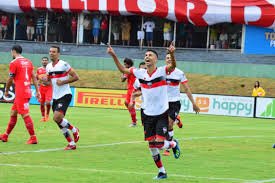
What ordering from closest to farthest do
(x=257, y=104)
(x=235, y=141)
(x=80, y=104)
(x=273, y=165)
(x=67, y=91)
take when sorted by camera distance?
(x=273, y=165), (x=67, y=91), (x=235, y=141), (x=257, y=104), (x=80, y=104)

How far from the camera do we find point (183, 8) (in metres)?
49.0

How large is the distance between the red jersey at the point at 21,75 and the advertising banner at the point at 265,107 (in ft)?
64.1

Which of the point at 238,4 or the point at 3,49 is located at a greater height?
the point at 238,4

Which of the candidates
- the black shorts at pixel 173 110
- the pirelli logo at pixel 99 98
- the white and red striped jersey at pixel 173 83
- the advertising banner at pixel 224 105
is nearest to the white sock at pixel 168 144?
the black shorts at pixel 173 110

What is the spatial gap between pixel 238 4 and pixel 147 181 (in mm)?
35568

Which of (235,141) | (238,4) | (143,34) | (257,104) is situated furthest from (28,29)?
(235,141)

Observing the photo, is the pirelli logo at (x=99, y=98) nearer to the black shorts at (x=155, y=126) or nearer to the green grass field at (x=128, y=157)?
the green grass field at (x=128, y=157)

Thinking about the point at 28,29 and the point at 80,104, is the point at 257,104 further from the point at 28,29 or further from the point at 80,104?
the point at 28,29

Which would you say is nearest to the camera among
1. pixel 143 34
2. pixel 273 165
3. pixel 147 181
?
pixel 147 181

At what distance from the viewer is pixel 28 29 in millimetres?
53312

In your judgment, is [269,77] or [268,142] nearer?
[268,142]

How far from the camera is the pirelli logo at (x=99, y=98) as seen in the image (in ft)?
131

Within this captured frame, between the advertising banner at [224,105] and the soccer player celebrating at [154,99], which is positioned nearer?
the soccer player celebrating at [154,99]

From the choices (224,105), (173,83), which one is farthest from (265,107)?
(173,83)
